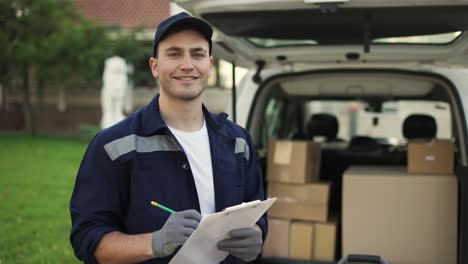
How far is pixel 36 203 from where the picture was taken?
740 centimetres

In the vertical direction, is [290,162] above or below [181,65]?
below

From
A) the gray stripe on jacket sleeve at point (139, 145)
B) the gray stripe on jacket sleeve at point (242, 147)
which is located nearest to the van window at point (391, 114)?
the gray stripe on jacket sleeve at point (242, 147)

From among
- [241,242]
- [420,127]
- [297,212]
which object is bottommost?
[297,212]

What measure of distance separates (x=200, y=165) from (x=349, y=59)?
1.87 m

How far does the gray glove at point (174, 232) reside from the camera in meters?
1.81

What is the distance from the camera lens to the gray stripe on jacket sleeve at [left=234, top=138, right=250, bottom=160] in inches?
88.9

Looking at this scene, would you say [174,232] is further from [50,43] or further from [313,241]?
[50,43]

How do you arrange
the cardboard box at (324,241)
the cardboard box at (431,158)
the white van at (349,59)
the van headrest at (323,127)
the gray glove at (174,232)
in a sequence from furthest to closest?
the van headrest at (323,127) → the cardboard box at (324,241) → the cardboard box at (431,158) → the white van at (349,59) → the gray glove at (174,232)

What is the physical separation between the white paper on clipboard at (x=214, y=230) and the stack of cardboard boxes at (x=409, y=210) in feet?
4.77

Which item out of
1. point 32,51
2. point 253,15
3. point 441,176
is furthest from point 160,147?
point 32,51

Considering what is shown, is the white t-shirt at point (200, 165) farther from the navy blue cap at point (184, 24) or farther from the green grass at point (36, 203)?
the green grass at point (36, 203)

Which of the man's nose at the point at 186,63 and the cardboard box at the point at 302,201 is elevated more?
the man's nose at the point at 186,63

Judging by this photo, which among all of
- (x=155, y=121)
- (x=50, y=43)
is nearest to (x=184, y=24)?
(x=155, y=121)

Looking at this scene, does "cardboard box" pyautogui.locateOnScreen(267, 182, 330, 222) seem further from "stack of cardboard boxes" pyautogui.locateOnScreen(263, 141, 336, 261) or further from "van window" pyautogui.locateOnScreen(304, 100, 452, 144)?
"van window" pyautogui.locateOnScreen(304, 100, 452, 144)
